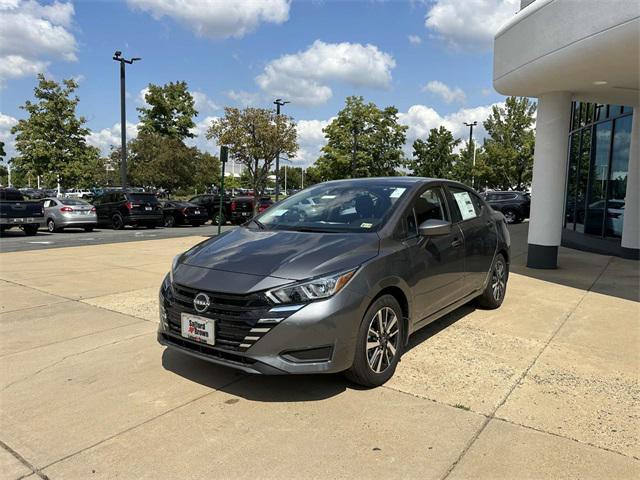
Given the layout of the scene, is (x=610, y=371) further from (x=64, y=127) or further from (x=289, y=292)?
(x=64, y=127)

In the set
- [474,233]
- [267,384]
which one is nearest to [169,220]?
[474,233]

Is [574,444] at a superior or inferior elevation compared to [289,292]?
inferior

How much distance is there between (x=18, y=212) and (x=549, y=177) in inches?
629

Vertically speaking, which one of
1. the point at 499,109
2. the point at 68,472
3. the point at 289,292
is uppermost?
the point at 499,109

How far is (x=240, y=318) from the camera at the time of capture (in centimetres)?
326

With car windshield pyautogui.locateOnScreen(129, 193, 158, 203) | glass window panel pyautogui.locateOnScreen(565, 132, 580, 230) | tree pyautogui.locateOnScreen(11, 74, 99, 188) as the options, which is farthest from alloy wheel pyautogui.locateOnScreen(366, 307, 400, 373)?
tree pyautogui.locateOnScreen(11, 74, 99, 188)

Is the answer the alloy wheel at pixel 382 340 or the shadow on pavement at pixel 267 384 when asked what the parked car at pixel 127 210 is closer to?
the shadow on pavement at pixel 267 384

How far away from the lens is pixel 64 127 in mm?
27734

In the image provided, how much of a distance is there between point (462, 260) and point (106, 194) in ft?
65.1

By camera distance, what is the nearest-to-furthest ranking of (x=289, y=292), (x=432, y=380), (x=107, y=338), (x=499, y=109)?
(x=289, y=292)
(x=432, y=380)
(x=107, y=338)
(x=499, y=109)

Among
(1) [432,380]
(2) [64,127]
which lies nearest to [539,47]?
(1) [432,380]

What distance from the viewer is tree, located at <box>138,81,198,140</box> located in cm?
4178

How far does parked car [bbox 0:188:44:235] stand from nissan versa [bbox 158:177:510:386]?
14.8 m

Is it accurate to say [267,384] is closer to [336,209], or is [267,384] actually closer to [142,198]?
[336,209]
